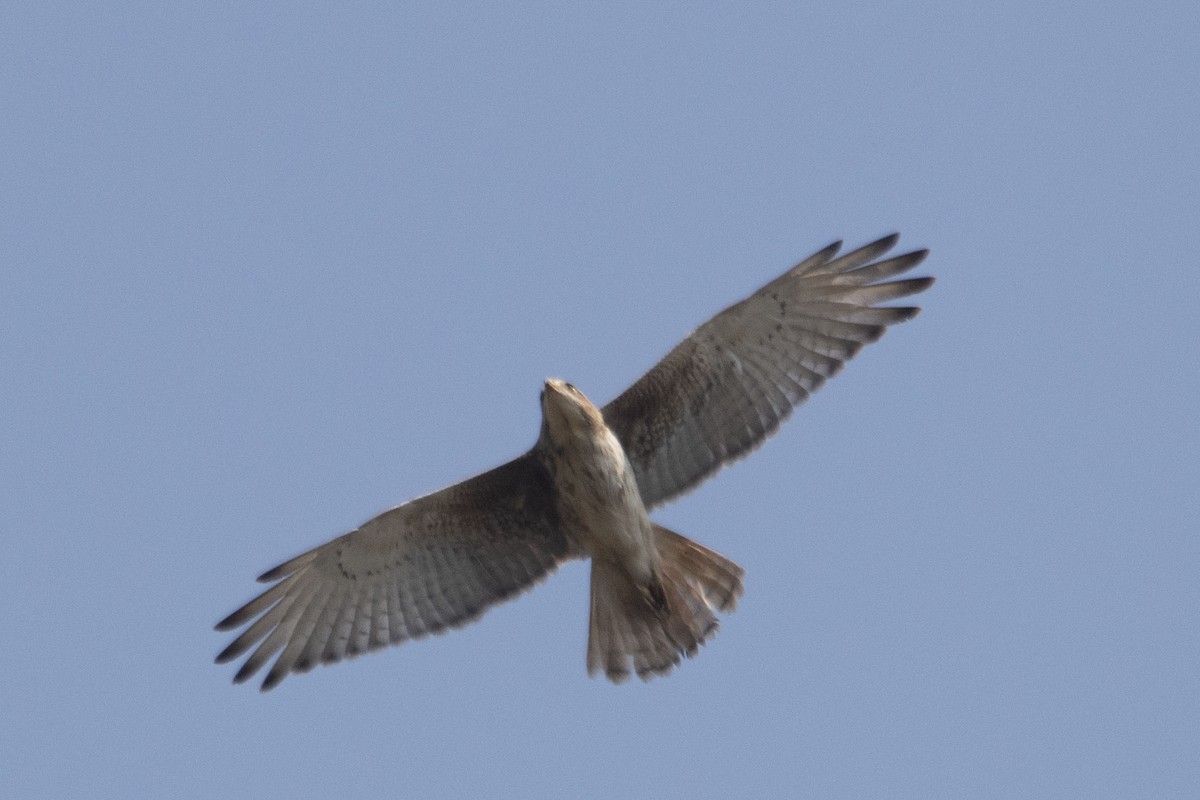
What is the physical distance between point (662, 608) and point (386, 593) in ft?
6.22

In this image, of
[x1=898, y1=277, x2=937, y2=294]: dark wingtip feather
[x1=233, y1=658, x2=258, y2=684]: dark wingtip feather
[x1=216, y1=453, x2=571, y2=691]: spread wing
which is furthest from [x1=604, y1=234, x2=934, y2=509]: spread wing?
[x1=233, y1=658, x2=258, y2=684]: dark wingtip feather

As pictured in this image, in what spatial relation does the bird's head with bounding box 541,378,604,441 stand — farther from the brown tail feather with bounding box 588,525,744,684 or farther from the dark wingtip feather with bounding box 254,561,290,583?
the dark wingtip feather with bounding box 254,561,290,583

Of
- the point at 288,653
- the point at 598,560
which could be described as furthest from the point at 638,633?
the point at 288,653

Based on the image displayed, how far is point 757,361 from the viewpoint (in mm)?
12133

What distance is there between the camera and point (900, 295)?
1205 cm

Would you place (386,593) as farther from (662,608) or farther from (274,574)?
(662,608)

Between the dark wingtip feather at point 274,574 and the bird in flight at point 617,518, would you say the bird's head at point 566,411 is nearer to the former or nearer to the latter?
the bird in flight at point 617,518

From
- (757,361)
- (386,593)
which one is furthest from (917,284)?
(386,593)

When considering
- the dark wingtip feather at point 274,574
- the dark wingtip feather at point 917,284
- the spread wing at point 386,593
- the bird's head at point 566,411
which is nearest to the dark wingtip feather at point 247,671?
the spread wing at point 386,593

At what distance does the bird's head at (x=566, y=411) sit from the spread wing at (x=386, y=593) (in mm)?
1163

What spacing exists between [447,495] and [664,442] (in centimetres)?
A: 145

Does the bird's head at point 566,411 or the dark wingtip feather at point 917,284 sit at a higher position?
the bird's head at point 566,411

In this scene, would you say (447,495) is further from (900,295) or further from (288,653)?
(900,295)

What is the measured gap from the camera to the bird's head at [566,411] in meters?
11.5
